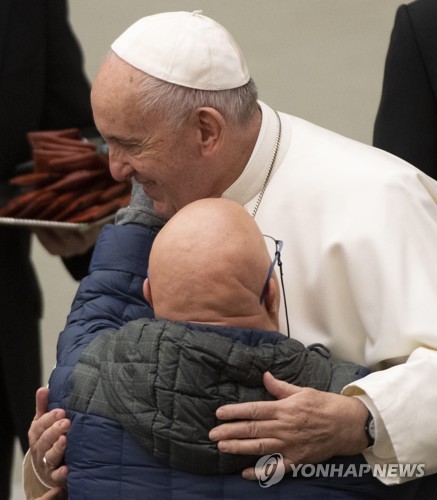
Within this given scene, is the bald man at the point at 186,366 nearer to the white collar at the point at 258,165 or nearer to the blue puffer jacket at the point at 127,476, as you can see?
the blue puffer jacket at the point at 127,476

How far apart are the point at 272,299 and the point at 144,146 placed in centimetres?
48

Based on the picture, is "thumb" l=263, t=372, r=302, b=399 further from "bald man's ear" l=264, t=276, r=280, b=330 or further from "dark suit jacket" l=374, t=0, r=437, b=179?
"dark suit jacket" l=374, t=0, r=437, b=179

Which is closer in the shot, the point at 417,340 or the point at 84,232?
the point at 417,340

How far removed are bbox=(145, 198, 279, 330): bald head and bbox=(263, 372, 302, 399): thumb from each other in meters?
0.09

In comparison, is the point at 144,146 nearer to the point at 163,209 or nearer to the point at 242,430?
the point at 163,209

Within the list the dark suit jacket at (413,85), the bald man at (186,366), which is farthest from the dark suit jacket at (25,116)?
the bald man at (186,366)

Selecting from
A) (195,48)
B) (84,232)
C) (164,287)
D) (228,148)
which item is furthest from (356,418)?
(84,232)

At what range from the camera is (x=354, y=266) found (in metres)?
2.75

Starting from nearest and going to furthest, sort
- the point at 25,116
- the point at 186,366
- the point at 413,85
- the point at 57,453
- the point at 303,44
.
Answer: the point at 186,366
the point at 57,453
the point at 413,85
the point at 25,116
the point at 303,44

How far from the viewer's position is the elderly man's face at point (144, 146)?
107 inches

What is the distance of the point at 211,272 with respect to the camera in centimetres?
235

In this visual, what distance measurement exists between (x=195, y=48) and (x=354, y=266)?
1.77 feet

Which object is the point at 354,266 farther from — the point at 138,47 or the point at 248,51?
the point at 248,51

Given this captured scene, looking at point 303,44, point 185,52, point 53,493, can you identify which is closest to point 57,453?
point 53,493
